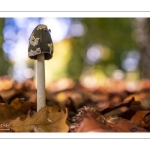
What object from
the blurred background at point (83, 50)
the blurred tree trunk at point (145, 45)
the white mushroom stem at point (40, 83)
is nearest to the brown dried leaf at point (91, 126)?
the white mushroom stem at point (40, 83)

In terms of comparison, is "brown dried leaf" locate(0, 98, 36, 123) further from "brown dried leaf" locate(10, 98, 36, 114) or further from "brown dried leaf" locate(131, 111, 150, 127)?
"brown dried leaf" locate(131, 111, 150, 127)

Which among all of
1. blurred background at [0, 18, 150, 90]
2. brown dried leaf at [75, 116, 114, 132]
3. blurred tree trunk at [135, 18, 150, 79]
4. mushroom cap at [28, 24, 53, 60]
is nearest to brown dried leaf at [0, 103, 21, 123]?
mushroom cap at [28, 24, 53, 60]

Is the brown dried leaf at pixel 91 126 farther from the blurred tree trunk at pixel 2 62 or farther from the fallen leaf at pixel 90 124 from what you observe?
the blurred tree trunk at pixel 2 62

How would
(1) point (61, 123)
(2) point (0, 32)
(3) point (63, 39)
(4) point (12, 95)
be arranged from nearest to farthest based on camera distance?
(1) point (61, 123) < (4) point (12, 95) < (2) point (0, 32) < (3) point (63, 39)

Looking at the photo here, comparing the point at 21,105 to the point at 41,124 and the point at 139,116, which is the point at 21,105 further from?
the point at 139,116

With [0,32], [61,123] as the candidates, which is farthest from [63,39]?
[61,123]

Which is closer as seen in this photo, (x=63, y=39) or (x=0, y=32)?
(x=0, y=32)
